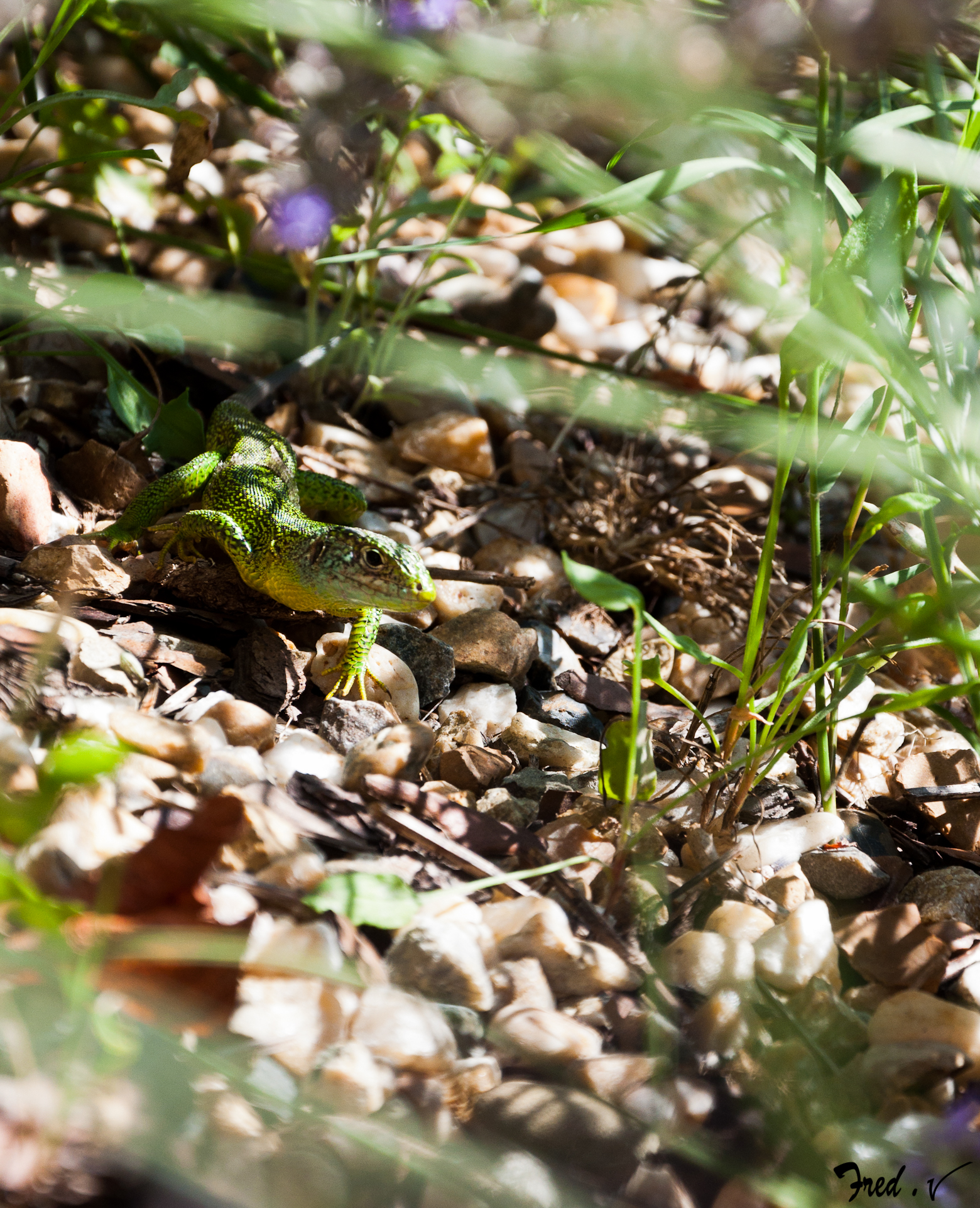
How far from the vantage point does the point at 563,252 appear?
523 centimetres

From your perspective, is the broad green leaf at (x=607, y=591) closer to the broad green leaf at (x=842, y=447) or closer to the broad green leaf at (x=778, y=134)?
the broad green leaf at (x=842, y=447)

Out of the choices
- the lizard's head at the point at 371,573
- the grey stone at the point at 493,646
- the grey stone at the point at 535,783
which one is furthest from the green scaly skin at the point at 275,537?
the grey stone at the point at 535,783

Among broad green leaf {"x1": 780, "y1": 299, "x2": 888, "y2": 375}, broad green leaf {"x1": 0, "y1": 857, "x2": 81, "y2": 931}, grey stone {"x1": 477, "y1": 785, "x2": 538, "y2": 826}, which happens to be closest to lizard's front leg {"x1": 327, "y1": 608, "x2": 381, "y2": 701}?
grey stone {"x1": 477, "y1": 785, "x2": 538, "y2": 826}

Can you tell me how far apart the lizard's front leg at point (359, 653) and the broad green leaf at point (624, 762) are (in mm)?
886

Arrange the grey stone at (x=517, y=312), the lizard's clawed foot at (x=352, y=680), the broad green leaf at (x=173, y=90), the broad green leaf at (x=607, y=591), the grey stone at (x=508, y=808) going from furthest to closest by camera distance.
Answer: the grey stone at (x=517, y=312) < the broad green leaf at (x=173, y=90) < the lizard's clawed foot at (x=352, y=680) < the grey stone at (x=508, y=808) < the broad green leaf at (x=607, y=591)

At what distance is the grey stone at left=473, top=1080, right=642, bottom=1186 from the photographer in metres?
1.36

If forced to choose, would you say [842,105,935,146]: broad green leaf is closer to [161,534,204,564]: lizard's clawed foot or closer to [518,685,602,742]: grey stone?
[518,685,602,742]: grey stone

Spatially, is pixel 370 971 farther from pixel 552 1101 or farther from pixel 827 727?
pixel 827 727

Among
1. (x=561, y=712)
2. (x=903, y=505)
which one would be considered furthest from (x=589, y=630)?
(x=903, y=505)

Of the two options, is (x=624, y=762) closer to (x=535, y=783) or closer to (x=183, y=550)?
(x=535, y=783)

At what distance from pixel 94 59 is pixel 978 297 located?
457 cm

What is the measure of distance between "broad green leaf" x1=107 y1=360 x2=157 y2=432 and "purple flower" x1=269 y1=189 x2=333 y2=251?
2.70 ft

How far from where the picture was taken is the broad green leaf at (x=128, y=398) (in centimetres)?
304

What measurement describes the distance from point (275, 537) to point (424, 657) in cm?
64
